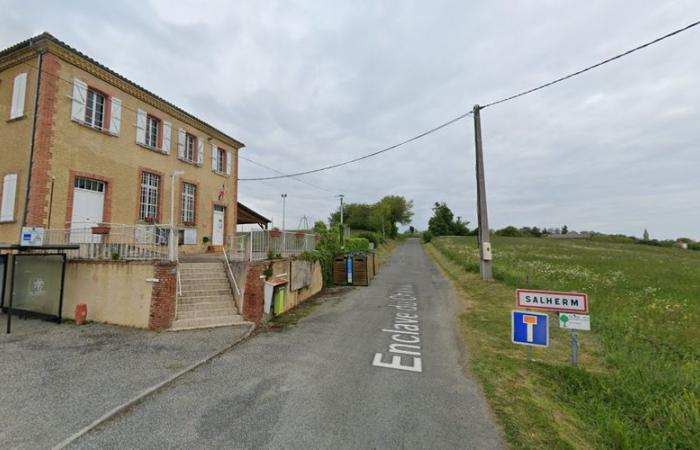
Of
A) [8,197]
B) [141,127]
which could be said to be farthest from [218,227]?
[8,197]

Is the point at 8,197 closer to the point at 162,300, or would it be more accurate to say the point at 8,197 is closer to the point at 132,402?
the point at 162,300

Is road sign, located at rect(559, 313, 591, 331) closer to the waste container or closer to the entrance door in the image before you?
the waste container

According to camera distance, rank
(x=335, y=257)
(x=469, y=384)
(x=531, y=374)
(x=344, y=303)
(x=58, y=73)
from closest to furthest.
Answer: (x=469, y=384)
(x=531, y=374)
(x=58, y=73)
(x=344, y=303)
(x=335, y=257)

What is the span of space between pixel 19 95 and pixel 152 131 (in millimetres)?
4232

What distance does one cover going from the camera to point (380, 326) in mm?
8039

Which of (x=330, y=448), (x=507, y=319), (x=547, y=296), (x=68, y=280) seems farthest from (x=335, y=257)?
(x=330, y=448)

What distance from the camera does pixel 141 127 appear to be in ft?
42.7

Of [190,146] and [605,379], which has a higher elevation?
Result: [190,146]

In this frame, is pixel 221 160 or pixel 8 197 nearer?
pixel 8 197

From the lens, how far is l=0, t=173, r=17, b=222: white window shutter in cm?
1006

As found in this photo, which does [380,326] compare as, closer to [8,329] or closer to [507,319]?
[507,319]

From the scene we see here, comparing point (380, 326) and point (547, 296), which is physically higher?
point (547, 296)

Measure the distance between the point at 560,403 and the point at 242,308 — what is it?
7339 mm

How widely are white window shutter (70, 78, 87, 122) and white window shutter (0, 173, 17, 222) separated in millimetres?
2762
